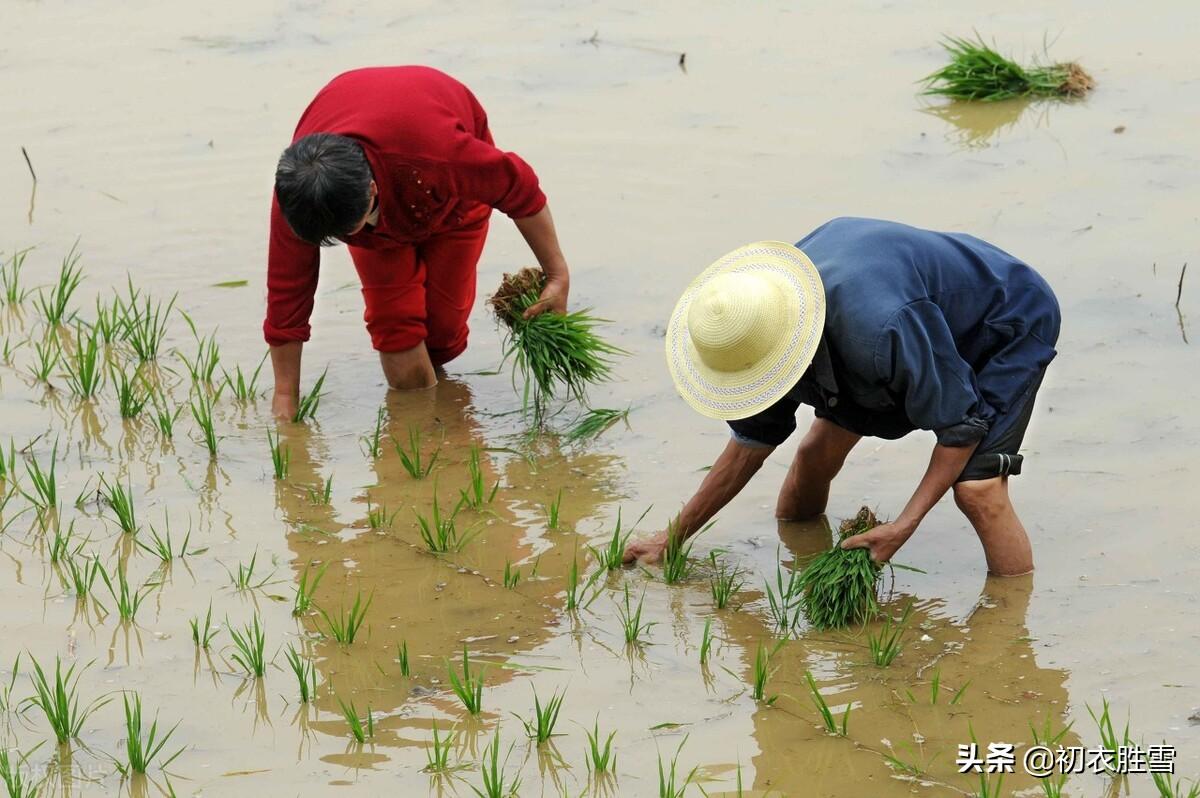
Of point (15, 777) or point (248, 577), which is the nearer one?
point (15, 777)

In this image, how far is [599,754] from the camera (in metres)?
3.52

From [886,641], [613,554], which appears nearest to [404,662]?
[613,554]

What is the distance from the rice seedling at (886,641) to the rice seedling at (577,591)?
776 millimetres

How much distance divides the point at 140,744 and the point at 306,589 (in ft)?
2.94

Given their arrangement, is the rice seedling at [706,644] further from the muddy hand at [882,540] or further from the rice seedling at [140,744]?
the rice seedling at [140,744]

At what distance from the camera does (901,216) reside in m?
6.52

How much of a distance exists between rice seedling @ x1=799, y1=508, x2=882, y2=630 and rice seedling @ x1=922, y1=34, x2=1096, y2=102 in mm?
4337

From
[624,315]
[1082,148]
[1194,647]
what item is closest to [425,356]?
[624,315]

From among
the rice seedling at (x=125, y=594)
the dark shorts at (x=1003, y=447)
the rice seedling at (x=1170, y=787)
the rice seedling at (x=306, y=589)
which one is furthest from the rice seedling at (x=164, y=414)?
the rice seedling at (x=1170, y=787)

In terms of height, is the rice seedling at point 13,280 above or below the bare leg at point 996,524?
above

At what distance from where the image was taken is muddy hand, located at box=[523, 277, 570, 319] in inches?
202

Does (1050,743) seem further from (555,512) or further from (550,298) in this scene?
(550,298)

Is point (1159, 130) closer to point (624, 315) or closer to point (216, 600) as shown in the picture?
point (624, 315)

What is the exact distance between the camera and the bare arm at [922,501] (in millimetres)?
3844
